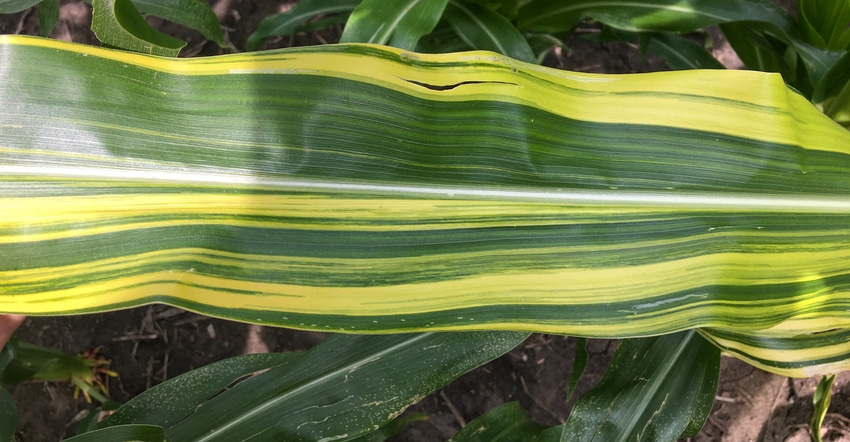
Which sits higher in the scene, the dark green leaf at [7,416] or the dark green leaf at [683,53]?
the dark green leaf at [683,53]

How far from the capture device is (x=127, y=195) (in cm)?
38

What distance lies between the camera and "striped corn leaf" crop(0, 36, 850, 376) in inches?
14.9

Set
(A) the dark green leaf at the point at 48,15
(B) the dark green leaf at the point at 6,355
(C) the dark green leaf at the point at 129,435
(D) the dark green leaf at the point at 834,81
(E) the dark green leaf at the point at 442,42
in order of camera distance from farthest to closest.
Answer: (E) the dark green leaf at the point at 442,42 → (A) the dark green leaf at the point at 48,15 → (B) the dark green leaf at the point at 6,355 → (D) the dark green leaf at the point at 834,81 → (C) the dark green leaf at the point at 129,435

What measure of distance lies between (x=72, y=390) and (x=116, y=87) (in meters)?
0.96

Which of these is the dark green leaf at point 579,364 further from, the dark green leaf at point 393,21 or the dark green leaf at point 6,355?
the dark green leaf at point 6,355

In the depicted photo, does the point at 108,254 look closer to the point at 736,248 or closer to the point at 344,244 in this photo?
the point at 344,244

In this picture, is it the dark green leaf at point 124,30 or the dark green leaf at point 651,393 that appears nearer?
the dark green leaf at point 124,30

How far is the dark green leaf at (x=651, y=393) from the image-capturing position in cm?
60

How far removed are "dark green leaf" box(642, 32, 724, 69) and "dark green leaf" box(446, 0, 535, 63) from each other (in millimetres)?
256

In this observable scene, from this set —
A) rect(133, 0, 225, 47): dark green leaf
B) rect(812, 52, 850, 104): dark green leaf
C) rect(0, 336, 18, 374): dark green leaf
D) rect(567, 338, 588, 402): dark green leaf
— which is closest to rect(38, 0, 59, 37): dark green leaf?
rect(133, 0, 225, 47): dark green leaf

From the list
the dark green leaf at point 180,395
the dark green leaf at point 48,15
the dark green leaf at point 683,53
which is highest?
the dark green leaf at point 48,15

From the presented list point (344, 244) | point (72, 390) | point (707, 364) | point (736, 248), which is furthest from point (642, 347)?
point (72, 390)

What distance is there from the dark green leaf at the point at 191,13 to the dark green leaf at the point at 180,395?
1.46 ft

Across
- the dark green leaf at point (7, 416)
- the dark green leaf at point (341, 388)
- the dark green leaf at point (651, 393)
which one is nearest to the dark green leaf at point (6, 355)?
the dark green leaf at point (7, 416)
